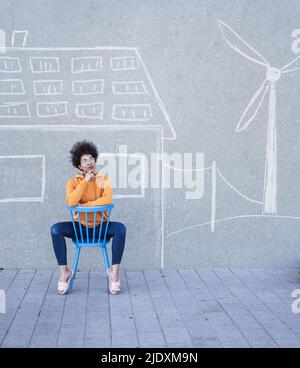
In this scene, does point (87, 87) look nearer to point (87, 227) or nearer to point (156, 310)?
point (87, 227)

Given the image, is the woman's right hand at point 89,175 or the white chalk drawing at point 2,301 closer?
the white chalk drawing at point 2,301

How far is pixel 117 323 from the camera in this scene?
3736 mm

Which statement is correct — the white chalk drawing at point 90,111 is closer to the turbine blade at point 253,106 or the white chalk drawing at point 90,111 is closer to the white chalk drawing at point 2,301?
the turbine blade at point 253,106

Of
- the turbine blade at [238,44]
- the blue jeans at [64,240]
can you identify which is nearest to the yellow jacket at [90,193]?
the blue jeans at [64,240]

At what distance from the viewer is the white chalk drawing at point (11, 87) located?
16.6 feet

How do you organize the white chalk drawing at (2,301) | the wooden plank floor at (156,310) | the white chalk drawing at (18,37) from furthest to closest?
the white chalk drawing at (18,37)
the white chalk drawing at (2,301)
the wooden plank floor at (156,310)

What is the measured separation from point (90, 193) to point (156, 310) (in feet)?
3.57

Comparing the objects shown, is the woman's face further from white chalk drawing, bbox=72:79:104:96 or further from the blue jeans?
white chalk drawing, bbox=72:79:104:96

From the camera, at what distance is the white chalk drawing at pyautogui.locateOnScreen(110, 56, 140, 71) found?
5078mm

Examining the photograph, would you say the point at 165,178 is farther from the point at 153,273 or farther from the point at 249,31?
the point at 249,31

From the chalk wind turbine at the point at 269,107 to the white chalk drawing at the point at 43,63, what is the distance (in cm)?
146

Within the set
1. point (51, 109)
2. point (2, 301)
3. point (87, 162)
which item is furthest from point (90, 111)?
point (2, 301)

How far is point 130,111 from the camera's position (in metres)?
5.11

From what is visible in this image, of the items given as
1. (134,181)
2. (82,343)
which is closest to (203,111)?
(134,181)
